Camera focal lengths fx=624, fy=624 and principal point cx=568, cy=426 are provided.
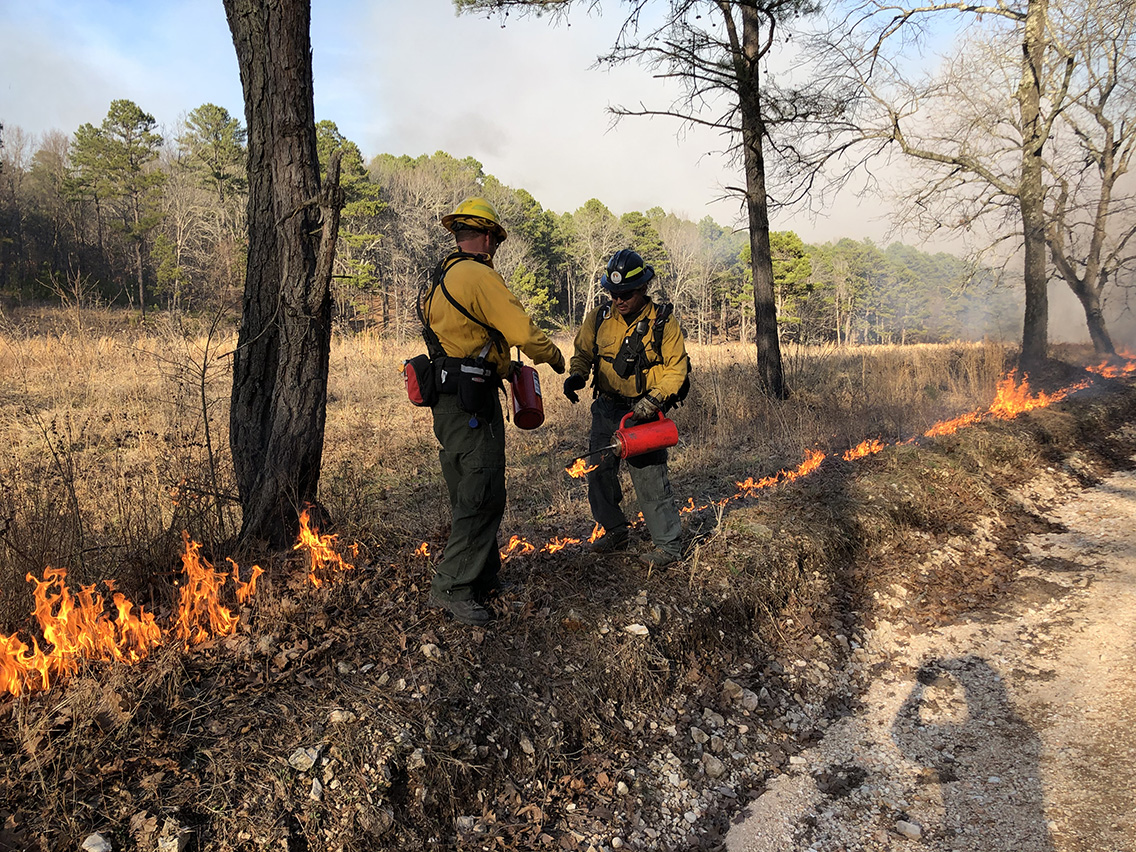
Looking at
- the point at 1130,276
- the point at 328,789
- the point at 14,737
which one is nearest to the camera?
the point at 14,737

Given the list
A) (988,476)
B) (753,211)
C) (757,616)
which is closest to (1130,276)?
(753,211)

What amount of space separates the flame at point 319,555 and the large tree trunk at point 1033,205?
15591 millimetres

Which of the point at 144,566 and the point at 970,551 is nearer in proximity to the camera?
the point at 144,566

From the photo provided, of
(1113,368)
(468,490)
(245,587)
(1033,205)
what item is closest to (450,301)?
(468,490)

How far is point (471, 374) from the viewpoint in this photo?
3.47 meters

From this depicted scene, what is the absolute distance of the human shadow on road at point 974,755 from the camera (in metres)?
2.83

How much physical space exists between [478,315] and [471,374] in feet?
1.09

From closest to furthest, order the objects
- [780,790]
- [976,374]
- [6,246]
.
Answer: [780,790], [976,374], [6,246]

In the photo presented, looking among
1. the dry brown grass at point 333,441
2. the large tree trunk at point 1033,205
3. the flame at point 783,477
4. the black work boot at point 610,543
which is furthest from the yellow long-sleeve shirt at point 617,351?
the large tree trunk at point 1033,205

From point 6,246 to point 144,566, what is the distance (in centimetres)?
4243

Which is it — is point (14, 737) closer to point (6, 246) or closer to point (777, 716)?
point (777, 716)

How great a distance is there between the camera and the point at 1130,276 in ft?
66.2

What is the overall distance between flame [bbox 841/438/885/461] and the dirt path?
2458 millimetres

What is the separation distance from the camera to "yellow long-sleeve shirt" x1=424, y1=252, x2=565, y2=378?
3404 millimetres
